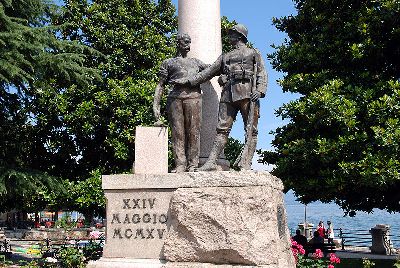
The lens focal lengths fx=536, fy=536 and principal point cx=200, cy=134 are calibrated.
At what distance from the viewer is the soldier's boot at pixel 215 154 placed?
312 inches

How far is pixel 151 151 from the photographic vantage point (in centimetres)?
796

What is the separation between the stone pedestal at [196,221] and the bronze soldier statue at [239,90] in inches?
26.0

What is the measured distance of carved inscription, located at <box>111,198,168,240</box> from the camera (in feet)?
25.2

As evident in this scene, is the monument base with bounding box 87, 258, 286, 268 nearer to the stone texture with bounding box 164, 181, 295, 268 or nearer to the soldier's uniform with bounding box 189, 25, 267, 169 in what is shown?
the stone texture with bounding box 164, 181, 295, 268

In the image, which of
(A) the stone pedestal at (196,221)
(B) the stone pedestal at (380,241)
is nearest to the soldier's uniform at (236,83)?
(A) the stone pedestal at (196,221)

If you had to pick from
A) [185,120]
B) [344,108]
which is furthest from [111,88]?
[185,120]

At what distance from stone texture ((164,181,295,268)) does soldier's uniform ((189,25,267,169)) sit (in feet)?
2.75

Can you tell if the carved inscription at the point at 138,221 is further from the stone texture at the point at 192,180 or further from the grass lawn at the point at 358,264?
the grass lawn at the point at 358,264

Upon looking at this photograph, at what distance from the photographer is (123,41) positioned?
70.5ft

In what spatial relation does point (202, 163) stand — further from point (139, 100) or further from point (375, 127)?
point (139, 100)

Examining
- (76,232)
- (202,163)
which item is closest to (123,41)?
(202,163)

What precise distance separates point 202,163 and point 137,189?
131 cm

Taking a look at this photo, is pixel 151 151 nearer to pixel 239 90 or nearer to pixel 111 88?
pixel 239 90

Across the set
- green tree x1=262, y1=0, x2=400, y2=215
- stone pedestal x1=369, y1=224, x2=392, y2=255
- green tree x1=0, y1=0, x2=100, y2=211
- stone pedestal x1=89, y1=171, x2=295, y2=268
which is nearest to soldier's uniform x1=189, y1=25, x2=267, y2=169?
stone pedestal x1=89, y1=171, x2=295, y2=268
